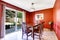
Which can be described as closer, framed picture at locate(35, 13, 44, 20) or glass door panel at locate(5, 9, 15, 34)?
glass door panel at locate(5, 9, 15, 34)

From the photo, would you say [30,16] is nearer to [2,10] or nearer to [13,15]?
[13,15]

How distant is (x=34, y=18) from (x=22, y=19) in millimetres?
1850

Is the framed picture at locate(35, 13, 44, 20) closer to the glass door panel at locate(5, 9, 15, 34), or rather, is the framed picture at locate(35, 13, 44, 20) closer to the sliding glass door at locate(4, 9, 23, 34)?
the sliding glass door at locate(4, 9, 23, 34)

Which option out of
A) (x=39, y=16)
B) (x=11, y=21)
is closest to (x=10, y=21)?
(x=11, y=21)

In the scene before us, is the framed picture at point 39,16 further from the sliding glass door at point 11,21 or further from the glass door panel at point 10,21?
the glass door panel at point 10,21

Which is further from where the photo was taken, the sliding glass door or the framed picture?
the framed picture

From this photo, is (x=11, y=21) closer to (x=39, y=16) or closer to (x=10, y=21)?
(x=10, y=21)

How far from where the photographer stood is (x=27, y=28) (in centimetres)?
367

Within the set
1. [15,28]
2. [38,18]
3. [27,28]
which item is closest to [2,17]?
[27,28]

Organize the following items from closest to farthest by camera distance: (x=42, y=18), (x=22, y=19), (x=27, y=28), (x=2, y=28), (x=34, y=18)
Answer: (x=27, y=28), (x=2, y=28), (x=22, y=19), (x=42, y=18), (x=34, y=18)

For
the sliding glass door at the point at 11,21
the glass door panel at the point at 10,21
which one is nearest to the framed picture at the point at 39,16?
the sliding glass door at the point at 11,21

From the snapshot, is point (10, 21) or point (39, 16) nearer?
point (10, 21)

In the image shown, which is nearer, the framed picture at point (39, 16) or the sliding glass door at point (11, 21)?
the sliding glass door at point (11, 21)

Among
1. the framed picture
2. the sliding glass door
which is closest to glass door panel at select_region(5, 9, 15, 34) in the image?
the sliding glass door
